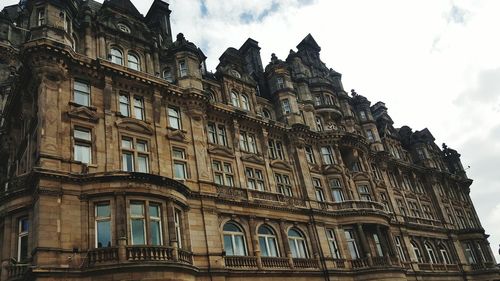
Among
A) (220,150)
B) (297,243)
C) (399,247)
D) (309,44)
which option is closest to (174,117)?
(220,150)

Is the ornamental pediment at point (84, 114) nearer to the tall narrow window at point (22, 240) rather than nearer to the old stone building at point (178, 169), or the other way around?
the old stone building at point (178, 169)

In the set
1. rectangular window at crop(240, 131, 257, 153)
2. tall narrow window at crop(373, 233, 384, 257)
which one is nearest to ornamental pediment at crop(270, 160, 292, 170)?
rectangular window at crop(240, 131, 257, 153)

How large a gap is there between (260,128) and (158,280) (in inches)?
707

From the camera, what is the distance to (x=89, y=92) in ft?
87.1

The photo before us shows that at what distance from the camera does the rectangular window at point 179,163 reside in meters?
27.8

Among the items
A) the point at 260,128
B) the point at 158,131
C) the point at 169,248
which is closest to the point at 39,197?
the point at 169,248

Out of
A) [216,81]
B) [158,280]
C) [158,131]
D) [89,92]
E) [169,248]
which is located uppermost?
[216,81]

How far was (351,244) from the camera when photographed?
34.2 m

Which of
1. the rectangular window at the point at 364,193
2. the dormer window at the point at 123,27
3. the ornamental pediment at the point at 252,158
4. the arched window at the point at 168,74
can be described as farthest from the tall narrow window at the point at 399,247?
the dormer window at the point at 123,27

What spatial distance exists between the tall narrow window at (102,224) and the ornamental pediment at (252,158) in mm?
13026

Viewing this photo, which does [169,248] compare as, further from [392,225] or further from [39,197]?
[392,225]

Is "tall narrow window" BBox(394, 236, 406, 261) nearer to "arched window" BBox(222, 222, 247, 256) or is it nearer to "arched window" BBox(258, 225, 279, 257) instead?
"arched window" BBox(258, 225, 279, 257)

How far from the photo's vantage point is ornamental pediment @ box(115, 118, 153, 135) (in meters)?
26.5

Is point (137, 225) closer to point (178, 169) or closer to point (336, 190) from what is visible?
point (178, 169)
